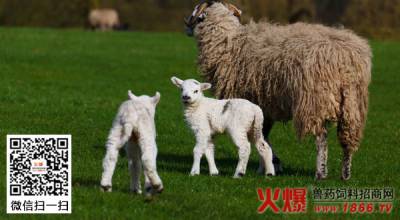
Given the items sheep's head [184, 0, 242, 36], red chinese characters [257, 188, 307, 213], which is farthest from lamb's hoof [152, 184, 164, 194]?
sheep's head [184, 0, 242, 36]

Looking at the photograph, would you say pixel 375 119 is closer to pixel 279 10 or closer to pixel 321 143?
pixel 321 143

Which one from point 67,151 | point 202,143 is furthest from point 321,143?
point 67,151

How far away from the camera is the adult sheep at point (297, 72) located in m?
11.7

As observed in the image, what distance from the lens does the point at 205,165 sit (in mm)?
13062

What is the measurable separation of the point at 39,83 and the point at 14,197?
14264mm

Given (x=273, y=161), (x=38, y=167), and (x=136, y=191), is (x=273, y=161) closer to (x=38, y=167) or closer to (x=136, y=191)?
(x=136, y=191)

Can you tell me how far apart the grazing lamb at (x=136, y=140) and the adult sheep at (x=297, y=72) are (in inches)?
107

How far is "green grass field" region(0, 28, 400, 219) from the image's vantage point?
9641 mm

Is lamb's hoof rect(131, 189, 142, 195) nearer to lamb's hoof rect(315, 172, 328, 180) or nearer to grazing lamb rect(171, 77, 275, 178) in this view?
grazing lamb rect(171, 77, 275, 178)

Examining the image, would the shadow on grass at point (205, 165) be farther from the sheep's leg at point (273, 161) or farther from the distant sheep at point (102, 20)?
the distant sheep at point (102, 20)

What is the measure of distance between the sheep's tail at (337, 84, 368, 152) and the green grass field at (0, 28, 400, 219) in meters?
0.51

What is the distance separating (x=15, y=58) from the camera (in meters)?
27.2

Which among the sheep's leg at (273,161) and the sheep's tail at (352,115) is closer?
the sheep's tail at (352,115)

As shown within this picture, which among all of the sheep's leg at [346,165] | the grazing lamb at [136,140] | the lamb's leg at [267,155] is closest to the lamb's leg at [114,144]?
the grazing lamb at [136,140]
